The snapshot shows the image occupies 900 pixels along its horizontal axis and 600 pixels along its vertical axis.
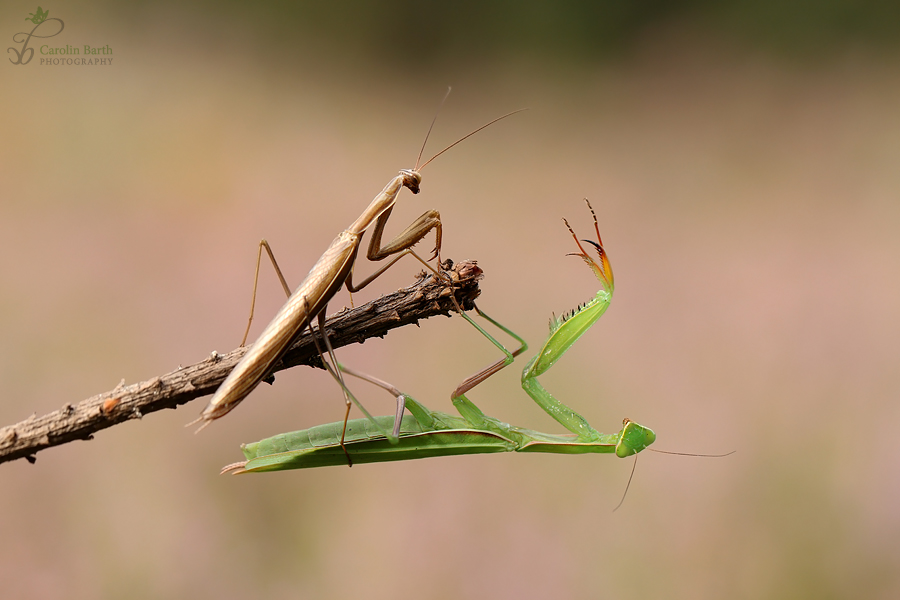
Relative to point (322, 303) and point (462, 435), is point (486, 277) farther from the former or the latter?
point (322, 303)

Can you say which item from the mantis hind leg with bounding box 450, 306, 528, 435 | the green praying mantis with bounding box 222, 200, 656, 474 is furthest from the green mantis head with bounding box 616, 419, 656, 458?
the mantis hind leg with bounding box 450, 306, 528, 435

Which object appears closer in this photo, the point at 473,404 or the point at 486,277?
the point at 473,404

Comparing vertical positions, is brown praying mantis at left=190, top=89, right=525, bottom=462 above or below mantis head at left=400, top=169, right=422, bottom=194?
below

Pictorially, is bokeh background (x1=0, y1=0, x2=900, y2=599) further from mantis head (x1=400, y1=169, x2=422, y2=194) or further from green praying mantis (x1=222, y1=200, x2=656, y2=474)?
mantis head (x1=400, y1=169, x2=422, y2=194)

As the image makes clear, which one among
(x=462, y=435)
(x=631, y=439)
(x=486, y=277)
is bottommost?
(x=631, y=439)

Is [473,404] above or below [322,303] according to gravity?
below

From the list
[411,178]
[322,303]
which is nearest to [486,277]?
[411,178]

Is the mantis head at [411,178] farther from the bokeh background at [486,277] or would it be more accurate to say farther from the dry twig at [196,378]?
the bokeh background at [486,277]
